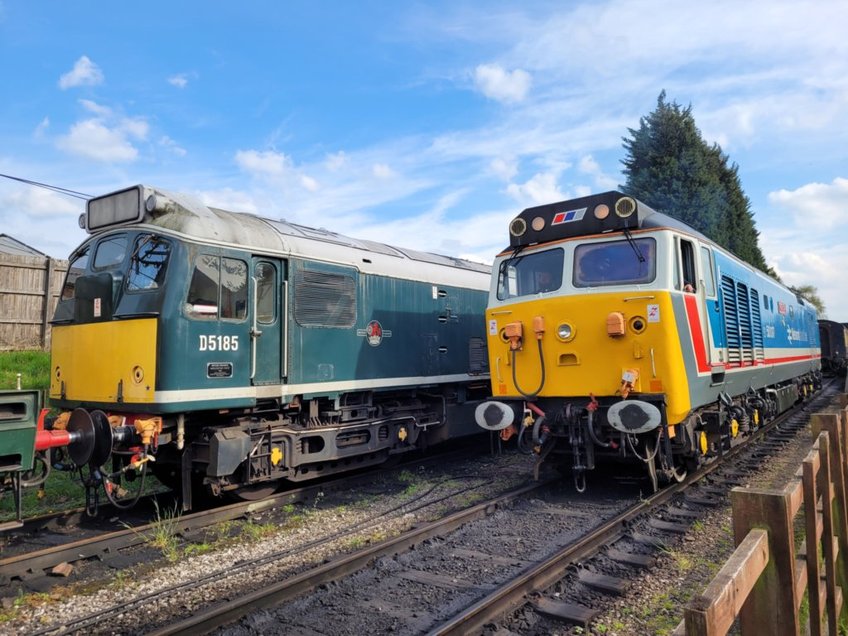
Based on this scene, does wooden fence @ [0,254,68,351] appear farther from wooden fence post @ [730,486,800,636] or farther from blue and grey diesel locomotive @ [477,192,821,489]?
wooden fence post @ [730,486,800,636]

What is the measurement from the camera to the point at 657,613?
14.3 feet

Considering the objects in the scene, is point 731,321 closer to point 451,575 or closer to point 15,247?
point 451,575

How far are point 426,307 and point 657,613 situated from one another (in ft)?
22.0

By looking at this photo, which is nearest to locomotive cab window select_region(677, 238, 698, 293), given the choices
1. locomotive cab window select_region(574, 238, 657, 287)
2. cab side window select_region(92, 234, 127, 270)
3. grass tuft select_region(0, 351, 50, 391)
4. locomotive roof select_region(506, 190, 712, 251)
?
locomotive roof select_region(506, 190, 712, 251)

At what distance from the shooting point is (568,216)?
7.70m

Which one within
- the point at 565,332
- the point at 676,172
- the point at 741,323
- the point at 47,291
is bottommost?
the point at 565,332

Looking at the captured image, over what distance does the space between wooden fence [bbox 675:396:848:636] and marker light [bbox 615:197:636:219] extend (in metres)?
4.02

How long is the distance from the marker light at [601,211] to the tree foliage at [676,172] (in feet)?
77.7

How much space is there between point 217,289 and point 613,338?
4.60 meters

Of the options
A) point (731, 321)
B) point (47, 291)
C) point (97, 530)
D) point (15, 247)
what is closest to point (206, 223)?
point (97, 530)

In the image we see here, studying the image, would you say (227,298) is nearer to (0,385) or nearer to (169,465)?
(169,465)

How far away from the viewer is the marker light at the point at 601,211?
7.37m

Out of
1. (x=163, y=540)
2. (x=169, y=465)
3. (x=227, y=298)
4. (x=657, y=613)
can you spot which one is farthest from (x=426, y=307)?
(x=657, y=613)

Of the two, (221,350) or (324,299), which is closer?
(221,350)
